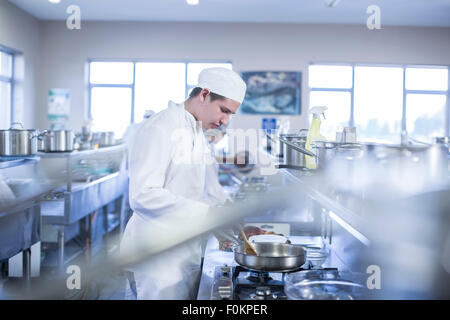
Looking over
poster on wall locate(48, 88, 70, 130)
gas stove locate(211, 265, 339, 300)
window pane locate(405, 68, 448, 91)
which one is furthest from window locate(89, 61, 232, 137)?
gas stove locate(211, 265, 339, 300)

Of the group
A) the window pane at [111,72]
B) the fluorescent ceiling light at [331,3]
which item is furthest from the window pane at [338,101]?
the window pane at [111,72]

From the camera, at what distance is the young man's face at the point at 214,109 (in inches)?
63.7

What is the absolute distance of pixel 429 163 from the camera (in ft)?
2.90

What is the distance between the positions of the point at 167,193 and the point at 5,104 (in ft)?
16.2

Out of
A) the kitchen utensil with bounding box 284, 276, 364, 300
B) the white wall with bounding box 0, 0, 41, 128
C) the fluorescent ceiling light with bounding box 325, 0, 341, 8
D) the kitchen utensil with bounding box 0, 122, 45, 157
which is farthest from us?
the white wall with bounding box 0, 0, 41, 128

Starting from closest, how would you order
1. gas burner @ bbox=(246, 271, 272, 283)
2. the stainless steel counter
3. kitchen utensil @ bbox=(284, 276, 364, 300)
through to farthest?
kitchen utensil @ bbox=(284, 276, 364, 300) → gas burner @ bbox=(246, 271, 272, 283) → the stainless steel counter

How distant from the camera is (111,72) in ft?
20.1

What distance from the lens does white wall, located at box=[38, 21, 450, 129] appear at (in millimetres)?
5914

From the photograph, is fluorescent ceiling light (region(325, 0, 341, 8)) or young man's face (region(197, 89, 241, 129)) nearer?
young man's face (region(197, 89, 241, 129))

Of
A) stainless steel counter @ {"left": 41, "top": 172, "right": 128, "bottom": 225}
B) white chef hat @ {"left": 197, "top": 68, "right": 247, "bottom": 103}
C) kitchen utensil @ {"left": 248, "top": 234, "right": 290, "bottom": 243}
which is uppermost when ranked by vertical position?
white chef hat @ {"left": 197, "top": 68, "right": 247, "bottom": 103}

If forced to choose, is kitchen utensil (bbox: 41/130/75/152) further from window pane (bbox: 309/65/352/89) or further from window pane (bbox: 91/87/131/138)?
window pane (bbox: 309/65/352/89)

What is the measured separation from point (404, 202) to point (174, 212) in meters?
0.86

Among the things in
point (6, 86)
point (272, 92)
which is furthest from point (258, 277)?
point (6, 86)

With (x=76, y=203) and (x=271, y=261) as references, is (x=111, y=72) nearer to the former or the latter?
(x=76, y=203)
